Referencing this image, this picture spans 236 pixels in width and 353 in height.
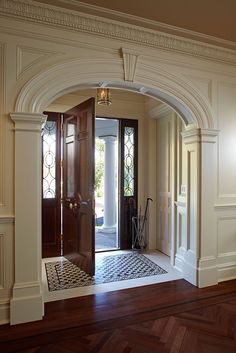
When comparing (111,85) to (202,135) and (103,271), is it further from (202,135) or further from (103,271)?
(103,271)

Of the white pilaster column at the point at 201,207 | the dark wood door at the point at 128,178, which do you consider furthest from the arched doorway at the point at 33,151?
the dark wood door at the point at 128,178

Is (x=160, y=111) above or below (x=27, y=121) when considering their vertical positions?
above

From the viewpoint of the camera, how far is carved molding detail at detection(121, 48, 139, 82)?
2963 millimetres

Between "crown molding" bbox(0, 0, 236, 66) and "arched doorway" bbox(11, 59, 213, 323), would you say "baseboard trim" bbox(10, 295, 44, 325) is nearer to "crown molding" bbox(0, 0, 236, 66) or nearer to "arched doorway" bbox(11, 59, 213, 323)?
"arched doorway" bbox(11, 59, 213, 323)

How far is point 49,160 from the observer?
4578 mm

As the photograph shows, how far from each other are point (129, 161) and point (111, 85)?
217 cm

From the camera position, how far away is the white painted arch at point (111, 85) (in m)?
2.62

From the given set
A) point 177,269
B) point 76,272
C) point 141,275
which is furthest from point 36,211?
point 177,269

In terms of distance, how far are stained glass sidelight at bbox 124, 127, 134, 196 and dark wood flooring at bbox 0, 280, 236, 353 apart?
2202 millimetres

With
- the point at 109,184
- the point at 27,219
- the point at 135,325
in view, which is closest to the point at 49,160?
the point at 27,219

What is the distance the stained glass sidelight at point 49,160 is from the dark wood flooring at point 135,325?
6.78ft

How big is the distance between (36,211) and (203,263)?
2184mm

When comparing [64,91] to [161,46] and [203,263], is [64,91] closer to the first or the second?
[161,46]

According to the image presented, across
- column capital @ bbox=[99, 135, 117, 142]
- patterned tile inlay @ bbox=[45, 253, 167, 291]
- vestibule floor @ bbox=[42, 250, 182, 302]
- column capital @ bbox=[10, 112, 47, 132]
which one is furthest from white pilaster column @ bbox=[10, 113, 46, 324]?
column capital @ bbox=[99, 135, 117, 142]
